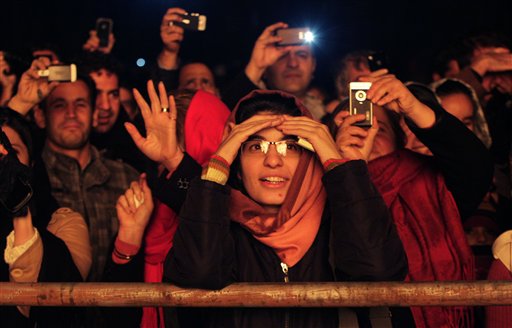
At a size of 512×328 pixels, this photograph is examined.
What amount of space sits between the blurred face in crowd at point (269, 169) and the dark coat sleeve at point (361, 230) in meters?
0.25

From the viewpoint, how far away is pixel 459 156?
3738 mm

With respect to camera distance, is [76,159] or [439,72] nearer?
[76,159]

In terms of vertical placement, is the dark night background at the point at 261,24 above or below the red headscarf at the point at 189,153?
above

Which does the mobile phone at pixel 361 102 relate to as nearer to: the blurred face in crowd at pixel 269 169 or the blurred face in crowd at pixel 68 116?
the blurred face in crowd at pixel 269 169

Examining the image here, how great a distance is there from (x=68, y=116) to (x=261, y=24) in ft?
11.7

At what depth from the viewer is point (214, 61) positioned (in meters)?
8.56

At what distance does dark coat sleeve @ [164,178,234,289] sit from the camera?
128 inches

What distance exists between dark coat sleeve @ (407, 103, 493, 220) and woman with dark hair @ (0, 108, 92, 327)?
140 cm

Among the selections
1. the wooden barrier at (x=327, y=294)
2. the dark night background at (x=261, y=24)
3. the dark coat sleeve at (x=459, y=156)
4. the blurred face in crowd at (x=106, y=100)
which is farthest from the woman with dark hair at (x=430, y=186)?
the dark night background at (x=261, y=24)

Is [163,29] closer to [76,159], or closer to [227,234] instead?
[76,159]

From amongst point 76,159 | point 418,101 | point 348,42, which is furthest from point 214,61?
point 418,101

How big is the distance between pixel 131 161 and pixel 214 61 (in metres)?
3.19

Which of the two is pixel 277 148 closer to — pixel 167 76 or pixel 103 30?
pixel 167 76

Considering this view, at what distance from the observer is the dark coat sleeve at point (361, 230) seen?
3.27m
